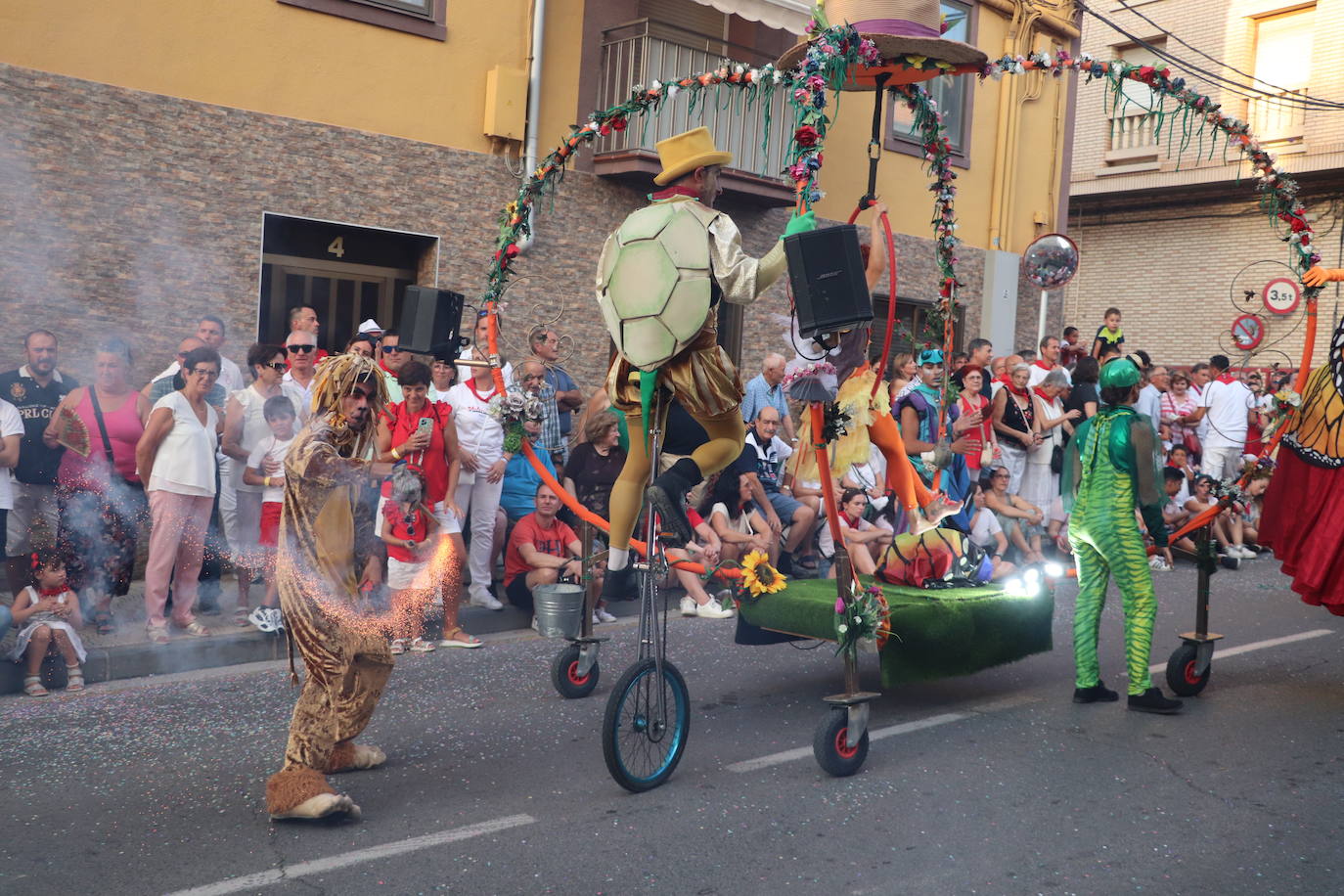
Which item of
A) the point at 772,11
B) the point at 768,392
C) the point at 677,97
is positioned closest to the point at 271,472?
the point at 768,392

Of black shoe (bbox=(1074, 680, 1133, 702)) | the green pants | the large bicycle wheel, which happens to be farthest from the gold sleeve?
black shoe (bbox=(1074, 680, 1133, 702))

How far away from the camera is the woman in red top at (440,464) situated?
8.03 m

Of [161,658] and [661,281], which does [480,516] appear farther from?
[661,281]

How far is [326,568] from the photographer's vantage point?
4.80 metres

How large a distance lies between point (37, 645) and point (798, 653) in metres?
4.46

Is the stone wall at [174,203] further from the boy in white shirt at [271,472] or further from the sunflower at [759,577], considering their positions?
the sunflower at [759,577]

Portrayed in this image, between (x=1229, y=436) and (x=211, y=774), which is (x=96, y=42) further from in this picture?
(x=1229, y=436)

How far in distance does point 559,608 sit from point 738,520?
9.17ft

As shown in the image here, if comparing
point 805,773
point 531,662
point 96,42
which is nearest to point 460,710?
point 531,662

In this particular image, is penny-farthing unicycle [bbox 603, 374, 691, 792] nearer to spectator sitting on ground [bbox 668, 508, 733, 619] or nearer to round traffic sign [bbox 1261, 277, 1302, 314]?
spectator sitting on ground [bbox 668, 508, 733, 619]

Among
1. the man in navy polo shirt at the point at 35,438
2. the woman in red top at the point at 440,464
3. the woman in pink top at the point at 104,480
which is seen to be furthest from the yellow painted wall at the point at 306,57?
the woman in red top at the point at 440,464

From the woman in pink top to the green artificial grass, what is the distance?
151 inches

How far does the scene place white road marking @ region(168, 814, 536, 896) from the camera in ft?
13.5

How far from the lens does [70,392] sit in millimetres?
7512
